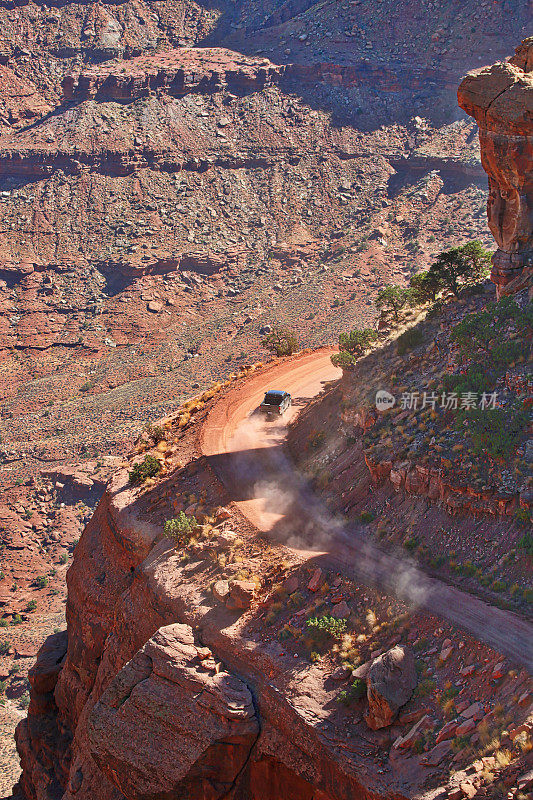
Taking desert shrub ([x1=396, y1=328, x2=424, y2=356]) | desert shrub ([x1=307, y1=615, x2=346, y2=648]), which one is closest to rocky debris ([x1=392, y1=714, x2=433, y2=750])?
desert shrub ([x1=307, y1=615, x2=346, y2=648])

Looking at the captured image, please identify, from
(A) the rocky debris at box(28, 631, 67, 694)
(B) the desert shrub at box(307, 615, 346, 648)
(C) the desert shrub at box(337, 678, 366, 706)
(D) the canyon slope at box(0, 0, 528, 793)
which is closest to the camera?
(C) the desert shrub at box(337, 678, 366, 706)

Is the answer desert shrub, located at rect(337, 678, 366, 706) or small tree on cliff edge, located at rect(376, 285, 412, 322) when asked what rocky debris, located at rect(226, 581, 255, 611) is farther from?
small tree on cliff edge, located at rect(376, 285, 412, 322)

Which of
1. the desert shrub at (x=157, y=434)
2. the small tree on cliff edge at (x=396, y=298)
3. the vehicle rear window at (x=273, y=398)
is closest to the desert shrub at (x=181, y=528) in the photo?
the desert shrub at (x=157, y=434)

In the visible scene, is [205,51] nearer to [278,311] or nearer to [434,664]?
[278,311]

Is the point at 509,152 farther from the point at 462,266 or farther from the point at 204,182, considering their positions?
the point at 204,182

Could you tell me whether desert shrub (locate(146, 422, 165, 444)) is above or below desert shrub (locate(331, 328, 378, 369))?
below

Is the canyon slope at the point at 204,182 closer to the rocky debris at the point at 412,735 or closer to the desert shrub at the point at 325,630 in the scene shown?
the desert shrub at the point at 325,630

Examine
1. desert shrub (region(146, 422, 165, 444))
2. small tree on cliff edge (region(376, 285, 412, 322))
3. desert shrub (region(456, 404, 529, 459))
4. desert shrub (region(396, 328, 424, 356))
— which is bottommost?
desert shrub (region(146, 422, 165, 444))
